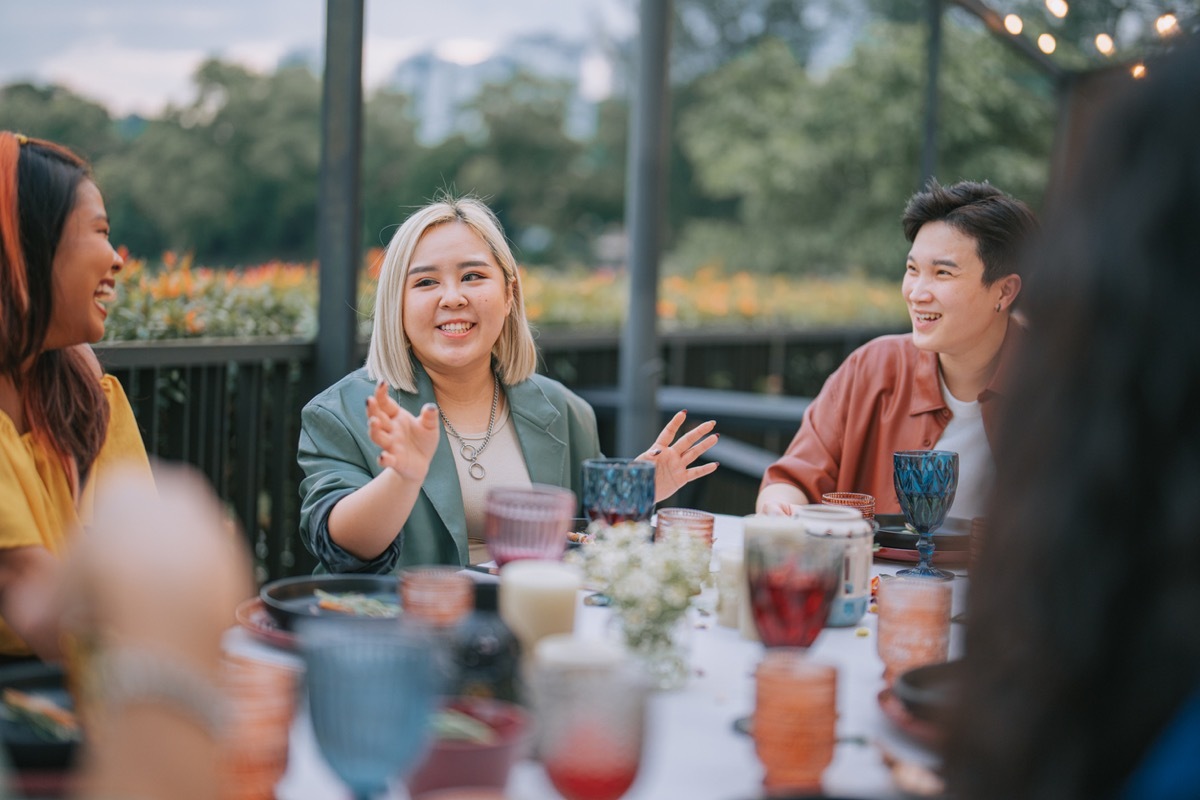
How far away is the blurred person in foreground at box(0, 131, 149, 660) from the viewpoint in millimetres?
1646

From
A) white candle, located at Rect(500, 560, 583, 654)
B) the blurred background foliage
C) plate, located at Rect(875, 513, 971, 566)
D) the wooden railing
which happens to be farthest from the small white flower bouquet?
the blurred background foliage

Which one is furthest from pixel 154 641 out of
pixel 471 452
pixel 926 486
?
pixel 471 452

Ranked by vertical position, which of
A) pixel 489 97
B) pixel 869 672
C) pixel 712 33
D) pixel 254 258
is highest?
pixel 712 33

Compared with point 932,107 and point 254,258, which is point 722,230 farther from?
point 932,107

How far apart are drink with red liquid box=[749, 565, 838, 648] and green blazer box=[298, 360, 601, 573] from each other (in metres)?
0.86

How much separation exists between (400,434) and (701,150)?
16.2m

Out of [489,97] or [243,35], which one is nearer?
[243,35]

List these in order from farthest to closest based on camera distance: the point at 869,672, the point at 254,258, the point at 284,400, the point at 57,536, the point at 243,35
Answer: the point at 254,258 < the point at 243,35 < the point at 284,400 < the point at 57,536 < the point at 869,672

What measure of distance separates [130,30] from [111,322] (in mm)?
8565

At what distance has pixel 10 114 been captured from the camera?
7.38 m

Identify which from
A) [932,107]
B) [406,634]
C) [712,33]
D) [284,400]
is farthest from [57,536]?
[712,33]

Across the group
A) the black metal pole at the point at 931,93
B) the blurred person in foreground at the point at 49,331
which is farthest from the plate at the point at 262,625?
the black metal pole at the point at 931,93

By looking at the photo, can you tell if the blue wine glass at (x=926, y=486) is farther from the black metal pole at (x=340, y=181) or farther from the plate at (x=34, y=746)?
the black metal pole at (x=340, y=181)

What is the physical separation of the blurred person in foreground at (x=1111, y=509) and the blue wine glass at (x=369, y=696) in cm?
40
